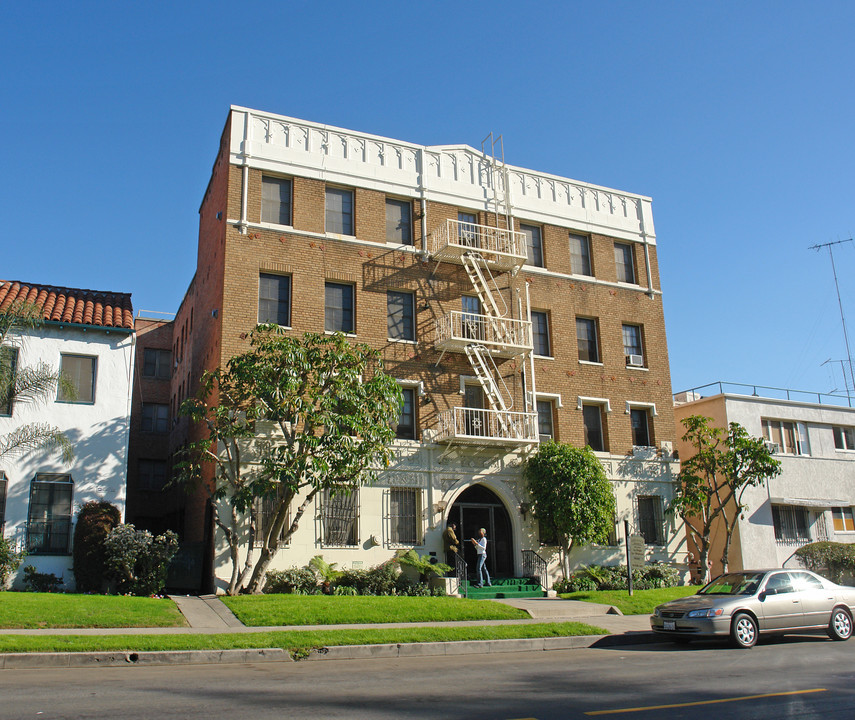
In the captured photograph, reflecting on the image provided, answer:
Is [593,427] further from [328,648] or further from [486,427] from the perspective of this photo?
[328,648]

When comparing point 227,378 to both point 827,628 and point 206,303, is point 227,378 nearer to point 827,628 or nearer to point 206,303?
point 206,303

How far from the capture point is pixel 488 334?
84.2 feet

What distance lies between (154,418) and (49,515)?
14221 mm

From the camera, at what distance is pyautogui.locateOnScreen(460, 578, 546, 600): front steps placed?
22203 mm

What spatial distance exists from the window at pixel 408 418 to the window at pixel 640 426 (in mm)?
8417

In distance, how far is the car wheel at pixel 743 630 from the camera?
14.4 metres

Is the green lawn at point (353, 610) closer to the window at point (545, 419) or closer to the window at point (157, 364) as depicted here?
the window at point (545, 419)

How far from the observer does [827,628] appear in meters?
15.5

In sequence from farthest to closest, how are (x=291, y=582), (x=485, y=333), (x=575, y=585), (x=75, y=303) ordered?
1. (x=485, y=333)
2. (x=575, y=585)
3. (x=75, y=303)
4. (x=291, y=582)

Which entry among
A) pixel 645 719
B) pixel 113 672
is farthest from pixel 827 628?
pixel 113 672

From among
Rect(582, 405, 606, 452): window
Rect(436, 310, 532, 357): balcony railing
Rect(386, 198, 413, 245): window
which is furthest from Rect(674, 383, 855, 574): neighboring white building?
Rect(386, 198, 413, 245): window

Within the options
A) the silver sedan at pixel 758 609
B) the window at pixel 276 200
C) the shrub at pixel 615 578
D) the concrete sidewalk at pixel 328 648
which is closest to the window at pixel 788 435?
the shrub at pixel 615 578

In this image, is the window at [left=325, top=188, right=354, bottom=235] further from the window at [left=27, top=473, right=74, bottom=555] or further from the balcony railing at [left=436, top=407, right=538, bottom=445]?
the window at [left=27, top=473, right=74, bottom=555]

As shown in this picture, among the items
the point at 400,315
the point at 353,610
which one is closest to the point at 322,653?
the point at 353,610
